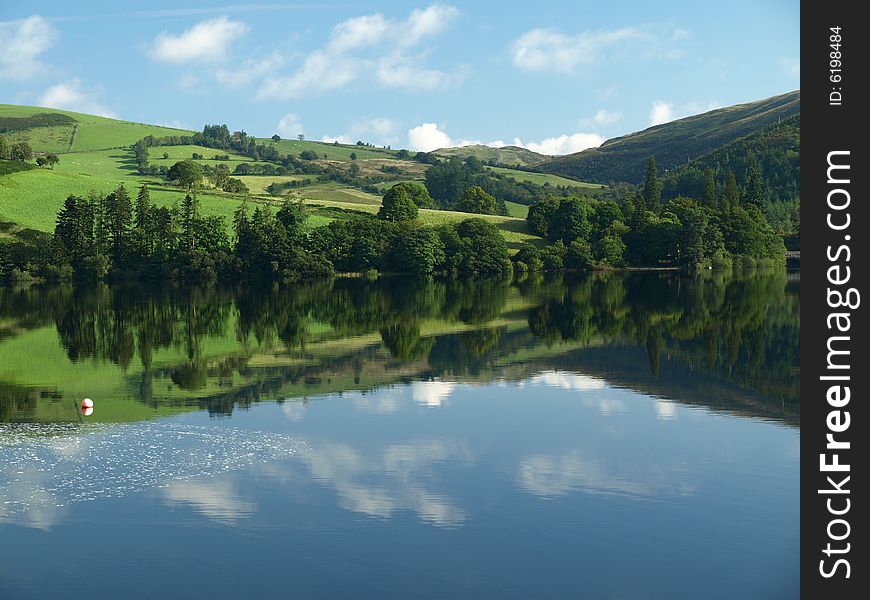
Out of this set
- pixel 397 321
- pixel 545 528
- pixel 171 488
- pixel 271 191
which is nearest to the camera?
pixel 545 528

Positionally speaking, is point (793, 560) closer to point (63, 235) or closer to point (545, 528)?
point (545, 528)

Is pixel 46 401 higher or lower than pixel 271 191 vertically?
lower

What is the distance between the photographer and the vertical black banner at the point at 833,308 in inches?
610

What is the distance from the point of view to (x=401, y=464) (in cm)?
2528

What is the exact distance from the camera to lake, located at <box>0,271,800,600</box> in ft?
59.8

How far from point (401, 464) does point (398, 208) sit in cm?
10776

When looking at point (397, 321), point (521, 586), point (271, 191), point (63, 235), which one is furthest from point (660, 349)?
point (271, 191)

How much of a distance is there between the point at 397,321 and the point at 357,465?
33980mm

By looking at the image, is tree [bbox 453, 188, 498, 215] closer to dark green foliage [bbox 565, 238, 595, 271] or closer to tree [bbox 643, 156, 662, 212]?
tree [bbox 643, 156, 662, 212]

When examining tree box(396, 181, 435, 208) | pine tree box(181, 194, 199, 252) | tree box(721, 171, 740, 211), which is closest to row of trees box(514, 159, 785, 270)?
tree box(721, 171, 740, 211)

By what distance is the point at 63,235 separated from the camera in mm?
106875

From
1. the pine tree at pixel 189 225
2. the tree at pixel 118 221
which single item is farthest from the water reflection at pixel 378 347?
the pine tree at pixel 189 225

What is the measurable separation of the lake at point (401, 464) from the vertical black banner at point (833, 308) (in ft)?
8.04

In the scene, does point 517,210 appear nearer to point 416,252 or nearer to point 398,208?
point 398,208
